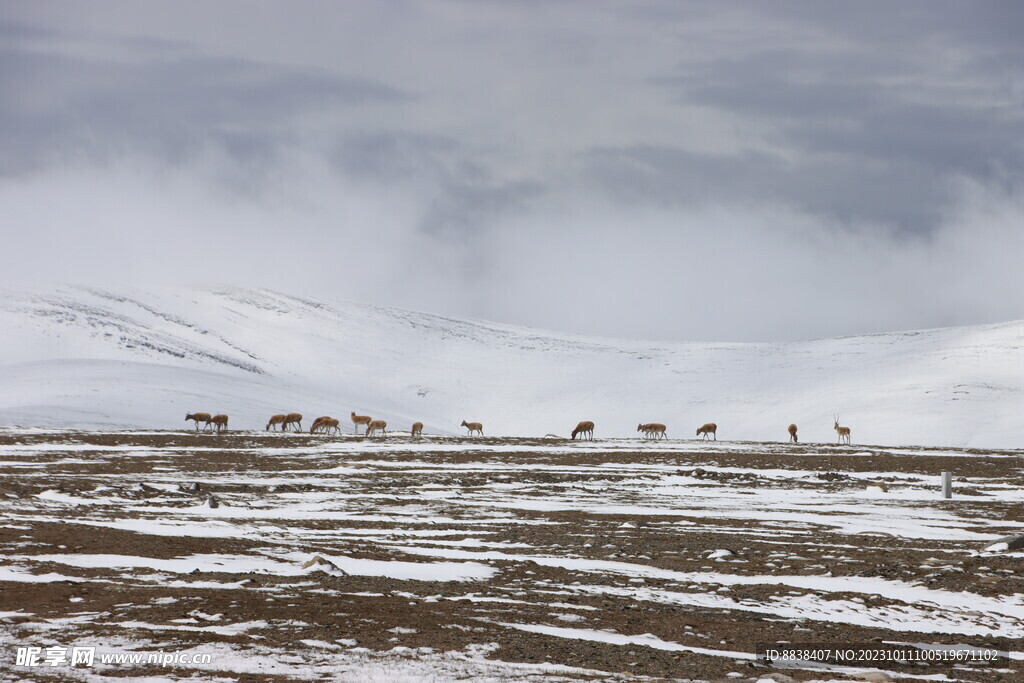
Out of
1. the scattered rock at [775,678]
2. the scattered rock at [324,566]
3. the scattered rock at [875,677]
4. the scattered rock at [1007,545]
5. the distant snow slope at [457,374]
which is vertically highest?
the distant snow slope at [457,374]

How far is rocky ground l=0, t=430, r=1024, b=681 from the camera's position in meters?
11.7

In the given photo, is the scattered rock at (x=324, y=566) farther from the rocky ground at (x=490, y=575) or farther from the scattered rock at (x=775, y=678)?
the scattered rock at (x=775, y=678)

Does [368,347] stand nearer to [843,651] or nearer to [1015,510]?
[1015,510]

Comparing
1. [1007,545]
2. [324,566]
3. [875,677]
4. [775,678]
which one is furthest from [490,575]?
[1007,545]

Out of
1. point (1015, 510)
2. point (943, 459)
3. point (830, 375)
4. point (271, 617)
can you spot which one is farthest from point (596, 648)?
point (830, 375)

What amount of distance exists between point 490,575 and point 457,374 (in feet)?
477

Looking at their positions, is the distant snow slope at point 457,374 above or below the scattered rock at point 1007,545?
above

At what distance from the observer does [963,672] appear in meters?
11.9

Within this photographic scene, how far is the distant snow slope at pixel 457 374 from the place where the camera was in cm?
9394

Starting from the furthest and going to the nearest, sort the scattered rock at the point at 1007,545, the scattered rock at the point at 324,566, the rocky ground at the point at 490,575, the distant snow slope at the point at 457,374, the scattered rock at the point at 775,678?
the distant snow slope at the point at 457,374 → the scattered rock at the point at 1007,545 → the scattered rock at the point at 324,566 → the rocky ground at the point at 490,575 → the scattered rock at the point at 775,678

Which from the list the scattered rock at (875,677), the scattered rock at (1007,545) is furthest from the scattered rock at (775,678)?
the scattered rock at (1007,545)

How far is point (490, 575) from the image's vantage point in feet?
57.6

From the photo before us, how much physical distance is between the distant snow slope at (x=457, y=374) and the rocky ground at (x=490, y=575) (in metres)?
52.8

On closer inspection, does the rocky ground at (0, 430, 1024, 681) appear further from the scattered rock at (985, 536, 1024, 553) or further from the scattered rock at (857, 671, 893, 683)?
the scattered rock at (985, 536, 1024, 553)
